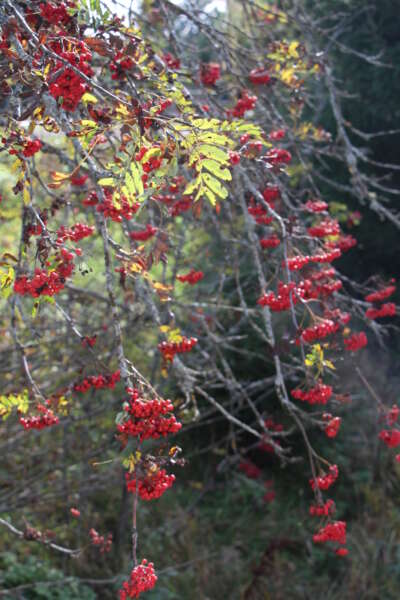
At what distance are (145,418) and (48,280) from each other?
471 millimetres

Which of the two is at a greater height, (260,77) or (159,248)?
(260,77)

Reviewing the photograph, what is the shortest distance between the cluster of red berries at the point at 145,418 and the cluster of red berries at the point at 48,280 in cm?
38

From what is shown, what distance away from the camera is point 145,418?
172 centimetres

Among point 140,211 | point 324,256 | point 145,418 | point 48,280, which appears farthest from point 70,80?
point 324,256

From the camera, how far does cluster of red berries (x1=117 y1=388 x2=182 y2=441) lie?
170 centimetres

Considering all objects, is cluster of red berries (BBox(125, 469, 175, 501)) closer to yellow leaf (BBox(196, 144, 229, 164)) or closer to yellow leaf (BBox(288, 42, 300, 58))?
yellow leaf (BBox(196, 144, 229, 164))

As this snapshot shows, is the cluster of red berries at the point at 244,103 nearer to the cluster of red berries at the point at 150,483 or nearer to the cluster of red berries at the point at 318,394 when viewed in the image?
the cluster of red berries at the point at 318,394

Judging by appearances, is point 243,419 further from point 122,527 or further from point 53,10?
point 53,10

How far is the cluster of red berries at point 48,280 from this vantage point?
6.10ft

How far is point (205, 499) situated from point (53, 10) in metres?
4.69

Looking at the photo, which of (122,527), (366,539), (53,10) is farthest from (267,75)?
(366,539)

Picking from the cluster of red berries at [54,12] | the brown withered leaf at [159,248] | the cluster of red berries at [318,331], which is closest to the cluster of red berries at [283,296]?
Answer: the cluster of red berries at [318,331]

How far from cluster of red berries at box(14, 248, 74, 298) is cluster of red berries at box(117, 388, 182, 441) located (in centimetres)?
38

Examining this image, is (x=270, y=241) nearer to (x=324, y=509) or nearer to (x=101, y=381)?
(x=101, y=381)
